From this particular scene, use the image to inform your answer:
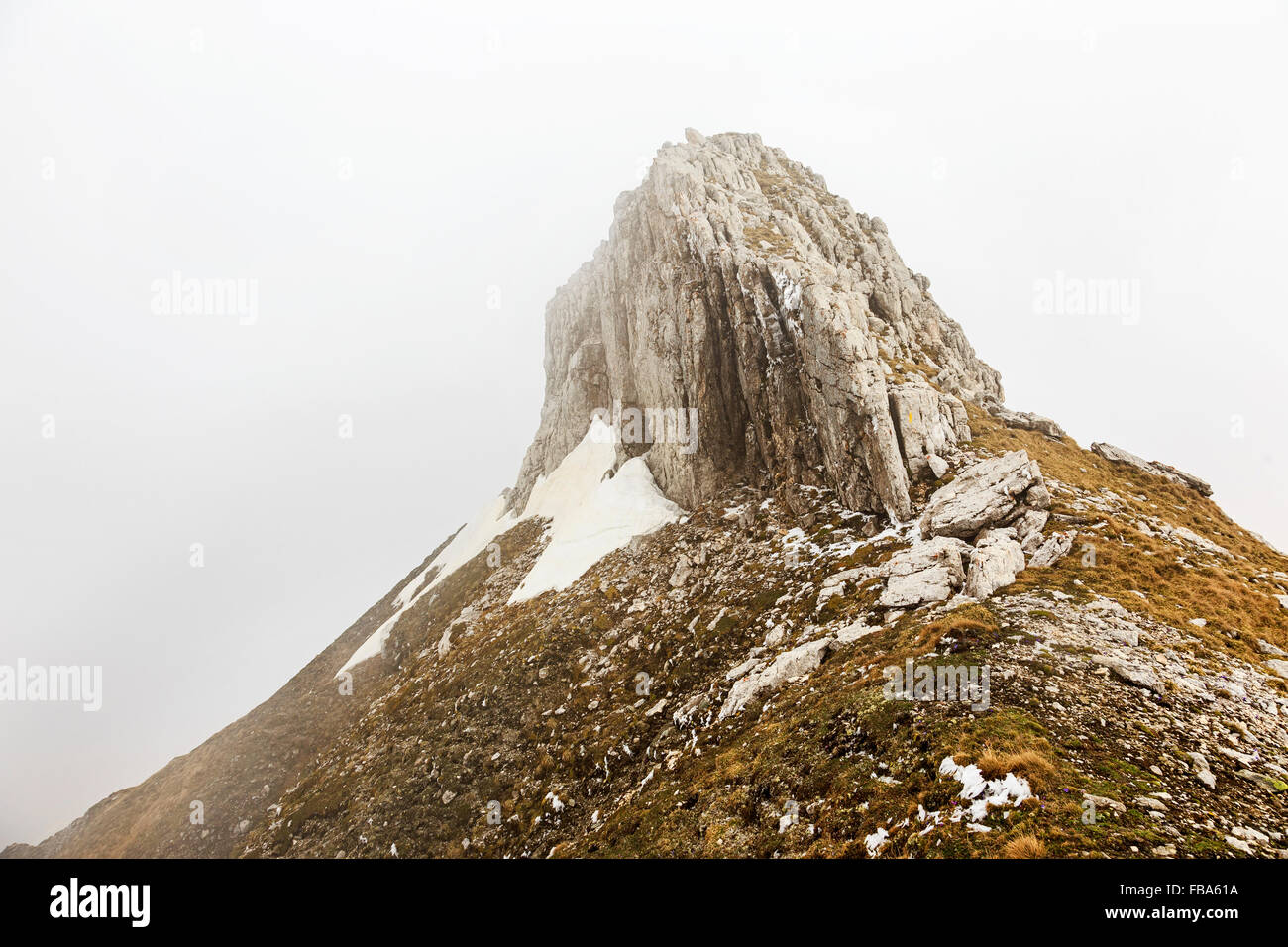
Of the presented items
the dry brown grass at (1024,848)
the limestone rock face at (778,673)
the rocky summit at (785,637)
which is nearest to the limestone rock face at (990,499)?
the rocky summit at (785,637)

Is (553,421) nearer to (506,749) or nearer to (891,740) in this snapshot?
(506,749)

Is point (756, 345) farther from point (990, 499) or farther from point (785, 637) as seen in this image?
point (785, 637)

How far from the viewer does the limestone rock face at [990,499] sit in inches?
909

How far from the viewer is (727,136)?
219 ft

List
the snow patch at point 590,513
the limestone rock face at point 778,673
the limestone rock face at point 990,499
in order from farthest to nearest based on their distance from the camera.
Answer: the snow patch at point 590,513, the limestone rock face at point 990,499, the limestone rock face at point 778,673

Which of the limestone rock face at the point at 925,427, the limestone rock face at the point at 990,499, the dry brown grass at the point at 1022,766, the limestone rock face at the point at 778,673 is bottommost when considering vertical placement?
the limestone rock face at the point at 778,673

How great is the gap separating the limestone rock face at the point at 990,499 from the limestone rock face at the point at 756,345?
2235 mm

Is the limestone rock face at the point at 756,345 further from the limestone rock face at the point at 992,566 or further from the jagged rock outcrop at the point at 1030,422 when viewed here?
the limestone rock face at the point at 992,566

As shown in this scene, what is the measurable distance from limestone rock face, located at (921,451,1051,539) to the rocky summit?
18cm

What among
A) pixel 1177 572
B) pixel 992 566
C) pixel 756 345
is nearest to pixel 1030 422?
pixel 1177 572

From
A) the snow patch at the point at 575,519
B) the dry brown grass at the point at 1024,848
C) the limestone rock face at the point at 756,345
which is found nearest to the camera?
the dry brown grass at the point at 1024,848

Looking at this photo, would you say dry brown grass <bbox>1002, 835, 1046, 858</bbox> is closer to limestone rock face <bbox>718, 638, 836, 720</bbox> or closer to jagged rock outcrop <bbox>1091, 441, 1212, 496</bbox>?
limestone rock face <bbox>718, 638, 836, 720</bbox>

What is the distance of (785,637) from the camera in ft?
73.8
